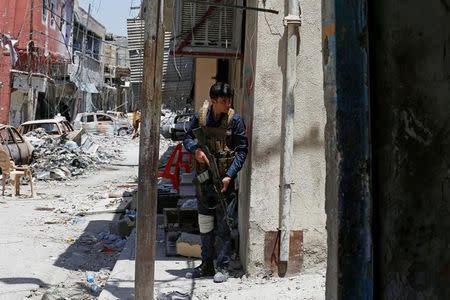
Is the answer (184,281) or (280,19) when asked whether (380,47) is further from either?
(184,281)

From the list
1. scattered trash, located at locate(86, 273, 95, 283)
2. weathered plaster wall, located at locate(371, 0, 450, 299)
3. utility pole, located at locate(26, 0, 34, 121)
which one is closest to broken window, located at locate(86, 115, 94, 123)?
utility pole, located at locate(26, 0, 34, 121)

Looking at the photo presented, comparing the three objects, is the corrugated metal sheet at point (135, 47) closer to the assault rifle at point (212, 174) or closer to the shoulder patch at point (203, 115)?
the shoulder patch at point (203, 115)

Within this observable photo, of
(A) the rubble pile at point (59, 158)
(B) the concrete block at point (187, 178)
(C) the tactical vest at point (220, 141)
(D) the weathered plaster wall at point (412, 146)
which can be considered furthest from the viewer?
(A) the rubble pile at point (59, 158)

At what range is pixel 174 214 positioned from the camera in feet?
24.7

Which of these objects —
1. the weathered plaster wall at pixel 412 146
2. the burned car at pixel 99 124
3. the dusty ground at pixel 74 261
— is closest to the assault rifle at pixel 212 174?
the dusty ground at pixel 74 261

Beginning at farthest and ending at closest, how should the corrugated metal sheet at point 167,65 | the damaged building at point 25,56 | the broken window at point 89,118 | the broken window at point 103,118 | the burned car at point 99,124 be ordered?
the broken window at point 103,118
the broken window at point 89,118
the burned car at point 99,124
the damaged building at point 25,56
the corrugated metal sheet at point 167,65

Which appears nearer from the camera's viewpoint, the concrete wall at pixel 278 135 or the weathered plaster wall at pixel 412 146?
the weathered plaster wall at pixel 412 146

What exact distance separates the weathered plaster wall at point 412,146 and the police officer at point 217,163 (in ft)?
11.9

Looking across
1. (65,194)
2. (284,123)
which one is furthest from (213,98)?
A: (65,194)

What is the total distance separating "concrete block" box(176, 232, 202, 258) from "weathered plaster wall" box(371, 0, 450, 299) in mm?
4657

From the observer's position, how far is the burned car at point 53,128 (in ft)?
79.8

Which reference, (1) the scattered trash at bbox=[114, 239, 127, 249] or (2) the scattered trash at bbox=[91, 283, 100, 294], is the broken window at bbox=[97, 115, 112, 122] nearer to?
(1) the scattered trash at bbox=[114, 239, 127, 249]

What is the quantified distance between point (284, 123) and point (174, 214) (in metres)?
2.65

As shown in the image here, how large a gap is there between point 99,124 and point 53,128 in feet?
33.6
